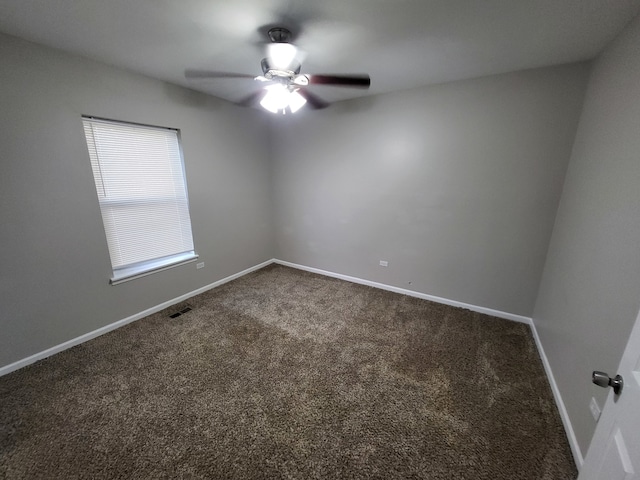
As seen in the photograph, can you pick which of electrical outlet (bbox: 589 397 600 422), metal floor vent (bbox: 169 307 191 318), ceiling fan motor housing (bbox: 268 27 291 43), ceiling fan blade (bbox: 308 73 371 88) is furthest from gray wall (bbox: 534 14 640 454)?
metal floor vent (bbox: 169 307 191 318)

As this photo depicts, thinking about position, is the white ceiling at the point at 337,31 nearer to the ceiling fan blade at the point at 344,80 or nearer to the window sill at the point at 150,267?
the ceiling fan blade at the point at 344,80

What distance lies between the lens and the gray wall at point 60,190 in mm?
1805

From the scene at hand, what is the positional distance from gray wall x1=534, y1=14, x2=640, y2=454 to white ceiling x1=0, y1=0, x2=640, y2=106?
36 centimetres

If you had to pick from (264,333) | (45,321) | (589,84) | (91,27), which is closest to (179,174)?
(91,27)

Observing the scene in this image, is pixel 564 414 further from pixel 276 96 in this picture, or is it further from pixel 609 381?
pixel 276 96

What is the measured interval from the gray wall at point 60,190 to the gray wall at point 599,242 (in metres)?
3.55

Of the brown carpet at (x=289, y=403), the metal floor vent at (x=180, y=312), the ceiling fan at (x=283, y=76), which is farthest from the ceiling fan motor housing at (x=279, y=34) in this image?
the metal floor vent at (x=180, y=312)

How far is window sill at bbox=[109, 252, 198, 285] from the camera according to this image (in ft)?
8.13

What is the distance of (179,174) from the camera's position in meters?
2.89

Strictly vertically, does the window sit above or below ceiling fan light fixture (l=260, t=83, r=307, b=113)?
below

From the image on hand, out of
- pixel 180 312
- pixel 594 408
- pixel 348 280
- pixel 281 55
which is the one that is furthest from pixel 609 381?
pixel 180 312

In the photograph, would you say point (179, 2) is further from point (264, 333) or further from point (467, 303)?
point (467, 303)

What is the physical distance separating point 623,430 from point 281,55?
2.23 m

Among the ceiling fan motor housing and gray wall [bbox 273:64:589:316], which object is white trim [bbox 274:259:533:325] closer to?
gray wall [bbox 273:64:589:316]
